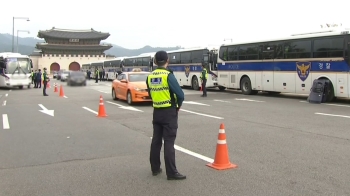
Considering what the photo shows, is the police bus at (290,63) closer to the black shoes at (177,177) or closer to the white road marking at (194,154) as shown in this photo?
the white road marking at (194,154)

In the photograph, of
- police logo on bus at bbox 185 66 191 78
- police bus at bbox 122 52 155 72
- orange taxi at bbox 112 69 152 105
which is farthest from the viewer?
police bus at bbox 122 52 155 72

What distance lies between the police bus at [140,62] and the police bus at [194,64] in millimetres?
3445

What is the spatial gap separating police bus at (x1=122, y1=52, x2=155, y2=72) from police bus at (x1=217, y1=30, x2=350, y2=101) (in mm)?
11016

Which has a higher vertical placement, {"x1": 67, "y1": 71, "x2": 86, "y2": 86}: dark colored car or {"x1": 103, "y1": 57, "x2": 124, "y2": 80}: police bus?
{"x1": 103, "y1": 57, "x2": 124, "y2": 80}: police bus

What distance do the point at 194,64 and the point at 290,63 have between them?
10341 millimetres

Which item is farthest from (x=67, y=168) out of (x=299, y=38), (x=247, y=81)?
(x=247, y=81)

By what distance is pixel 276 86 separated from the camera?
1959 centimetres

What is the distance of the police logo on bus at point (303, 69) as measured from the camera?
57.0 feet

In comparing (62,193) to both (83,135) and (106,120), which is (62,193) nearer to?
(83,135)

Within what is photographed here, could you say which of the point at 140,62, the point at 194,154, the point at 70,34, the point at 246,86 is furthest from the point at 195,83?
the point at 70,34

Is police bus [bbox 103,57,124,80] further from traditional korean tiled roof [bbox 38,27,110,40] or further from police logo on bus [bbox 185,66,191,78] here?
police logo on bus [bbox 185,66,191,78]

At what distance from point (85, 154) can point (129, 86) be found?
9.97 m

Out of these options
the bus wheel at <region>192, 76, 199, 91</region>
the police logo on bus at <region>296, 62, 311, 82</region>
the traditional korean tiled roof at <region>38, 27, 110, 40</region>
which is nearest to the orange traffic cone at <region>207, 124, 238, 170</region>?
the traditional korean tiled roof at <region>38, 27, 110, 40</region>

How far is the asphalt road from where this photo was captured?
16.1ft
